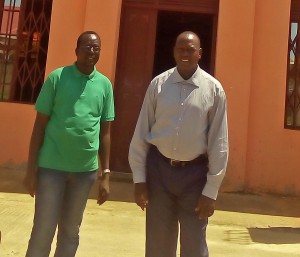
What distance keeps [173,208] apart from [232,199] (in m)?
3.89

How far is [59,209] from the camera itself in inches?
114

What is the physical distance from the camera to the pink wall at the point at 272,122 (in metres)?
6.85

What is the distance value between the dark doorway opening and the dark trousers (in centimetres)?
614

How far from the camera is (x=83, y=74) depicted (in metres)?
2.92

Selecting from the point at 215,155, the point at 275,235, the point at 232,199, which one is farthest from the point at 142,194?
the point at 232,199

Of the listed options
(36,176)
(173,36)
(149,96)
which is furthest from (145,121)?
(173,36)

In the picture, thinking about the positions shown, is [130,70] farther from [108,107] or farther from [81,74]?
[81,74]

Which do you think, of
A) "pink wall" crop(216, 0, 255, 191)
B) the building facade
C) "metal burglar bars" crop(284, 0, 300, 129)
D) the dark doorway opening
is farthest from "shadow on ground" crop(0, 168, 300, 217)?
the dark doorway opening

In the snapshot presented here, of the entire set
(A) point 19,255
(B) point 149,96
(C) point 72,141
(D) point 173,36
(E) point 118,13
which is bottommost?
(A) point 19,255

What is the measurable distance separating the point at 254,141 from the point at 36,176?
465 centimetres

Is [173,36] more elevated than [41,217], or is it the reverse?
[173,36]

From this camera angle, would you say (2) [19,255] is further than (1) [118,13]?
No

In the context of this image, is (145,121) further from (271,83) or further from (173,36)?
(173,36)

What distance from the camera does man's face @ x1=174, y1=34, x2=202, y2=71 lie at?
256 centimetres
